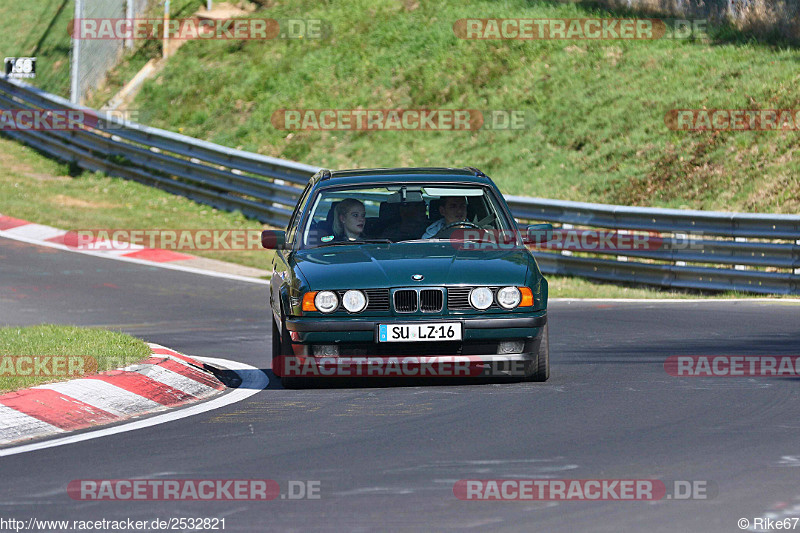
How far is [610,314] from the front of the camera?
13.7m

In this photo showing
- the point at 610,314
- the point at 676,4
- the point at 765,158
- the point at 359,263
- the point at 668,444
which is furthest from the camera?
the point at 676,4

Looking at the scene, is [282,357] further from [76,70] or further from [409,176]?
[76,70]

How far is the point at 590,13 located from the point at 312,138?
6.53 metres

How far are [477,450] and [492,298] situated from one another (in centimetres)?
213

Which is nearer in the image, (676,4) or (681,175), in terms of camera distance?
(681,175)

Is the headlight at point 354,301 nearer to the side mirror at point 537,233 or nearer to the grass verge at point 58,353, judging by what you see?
the side mirror at point 537,233

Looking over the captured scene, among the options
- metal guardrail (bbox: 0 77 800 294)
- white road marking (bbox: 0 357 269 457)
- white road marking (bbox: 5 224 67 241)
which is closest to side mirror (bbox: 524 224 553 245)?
white road marking (bbox: 0 357 269 457)

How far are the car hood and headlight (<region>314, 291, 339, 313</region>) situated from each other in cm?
5

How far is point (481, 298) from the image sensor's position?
27.0 ft

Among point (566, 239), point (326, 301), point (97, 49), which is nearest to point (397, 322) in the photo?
point (326, 301)

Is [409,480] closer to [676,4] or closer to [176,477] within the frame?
[176,477]

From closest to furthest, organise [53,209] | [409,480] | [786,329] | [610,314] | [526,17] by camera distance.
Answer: [409,480]
[786,329]
[610,314]
[53,209]
[526,17]

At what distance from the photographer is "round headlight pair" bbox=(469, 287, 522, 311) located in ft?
27.0

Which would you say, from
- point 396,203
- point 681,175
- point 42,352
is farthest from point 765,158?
point 42,352
